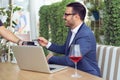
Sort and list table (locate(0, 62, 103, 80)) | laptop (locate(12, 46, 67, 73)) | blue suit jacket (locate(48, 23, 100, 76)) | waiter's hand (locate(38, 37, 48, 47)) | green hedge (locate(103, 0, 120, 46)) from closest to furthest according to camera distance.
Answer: table (locate(0, 62, 103, 80)), laptop (locate(12, 46, 67, 73)), blue suit jacket (locate(48, 23, 100, 76)), waiter's hand (locate(38, 37, 48, 47)), green hedge (locate(103, 0, 120, 46))

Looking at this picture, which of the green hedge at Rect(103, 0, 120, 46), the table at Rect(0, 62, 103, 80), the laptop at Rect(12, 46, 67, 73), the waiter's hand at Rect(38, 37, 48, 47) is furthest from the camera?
the green hedge at Rect(103, 0, 120, 46)

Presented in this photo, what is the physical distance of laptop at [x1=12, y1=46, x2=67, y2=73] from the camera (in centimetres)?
214

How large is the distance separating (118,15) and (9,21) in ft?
4.68

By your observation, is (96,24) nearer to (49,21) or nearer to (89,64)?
(49,21)

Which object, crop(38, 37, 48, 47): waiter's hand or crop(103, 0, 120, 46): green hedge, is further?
crop(103, 0, 120, 46): green hedge

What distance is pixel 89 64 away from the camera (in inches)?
103

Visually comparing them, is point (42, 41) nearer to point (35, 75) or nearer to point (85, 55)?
point (85, 55)

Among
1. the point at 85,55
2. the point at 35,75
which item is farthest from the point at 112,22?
the point at 35,75

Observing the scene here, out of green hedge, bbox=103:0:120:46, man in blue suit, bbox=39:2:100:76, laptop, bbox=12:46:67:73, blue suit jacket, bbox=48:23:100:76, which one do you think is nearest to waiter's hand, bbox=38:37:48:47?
man in blue suit, bbox=39:2:100:76

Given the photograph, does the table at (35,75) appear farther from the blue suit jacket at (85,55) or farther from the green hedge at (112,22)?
the green hedge at (112,22)

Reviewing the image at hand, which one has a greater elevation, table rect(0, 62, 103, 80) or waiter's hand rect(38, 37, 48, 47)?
waiter's hand rect(38, 37, 48, 47)

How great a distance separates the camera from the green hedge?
3.93 meters

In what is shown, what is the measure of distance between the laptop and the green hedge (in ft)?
5.83

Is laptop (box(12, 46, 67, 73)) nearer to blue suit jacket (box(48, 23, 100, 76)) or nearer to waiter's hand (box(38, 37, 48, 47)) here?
blue suit jacket (box(48, 23, 100, 76))
